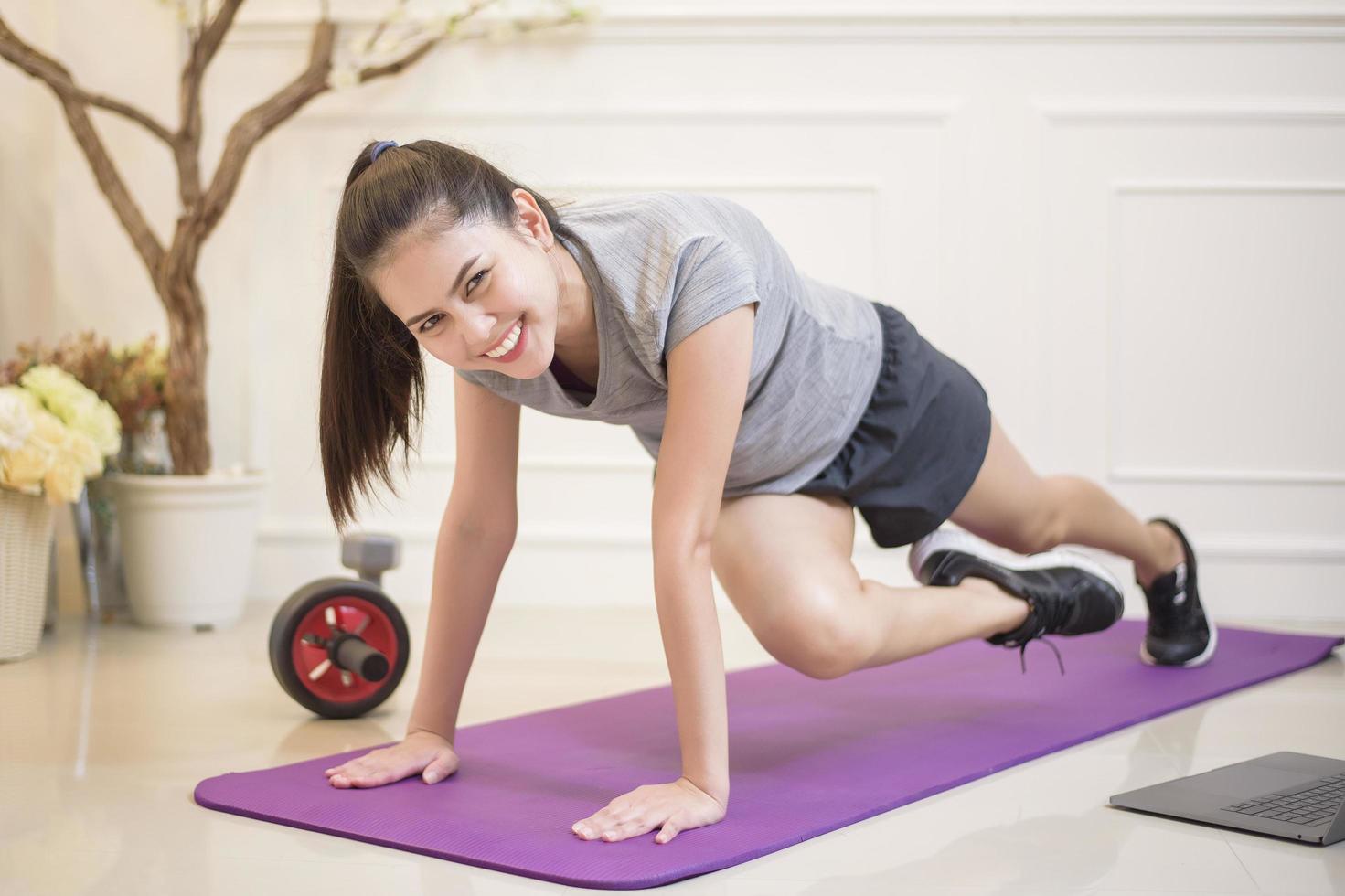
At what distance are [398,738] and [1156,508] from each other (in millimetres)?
1761

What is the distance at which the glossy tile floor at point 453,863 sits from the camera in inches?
44.5

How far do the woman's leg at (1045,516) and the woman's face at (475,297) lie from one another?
0.78 m

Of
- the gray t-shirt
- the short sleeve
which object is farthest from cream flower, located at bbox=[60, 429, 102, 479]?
the short sleeve

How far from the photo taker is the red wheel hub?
1.73 m

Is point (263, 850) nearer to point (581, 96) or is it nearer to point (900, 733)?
point (900, 733)

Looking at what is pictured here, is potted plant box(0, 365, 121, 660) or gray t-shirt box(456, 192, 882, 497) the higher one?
gray t-shirt box(456, 192, 882, 497)

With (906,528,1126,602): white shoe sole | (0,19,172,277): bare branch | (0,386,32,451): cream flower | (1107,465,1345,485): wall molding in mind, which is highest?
(0,19,172,277): bare branch

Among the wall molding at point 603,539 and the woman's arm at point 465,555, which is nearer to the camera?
the woman's arm at point 465,555

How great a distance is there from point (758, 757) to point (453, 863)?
47 centimetres

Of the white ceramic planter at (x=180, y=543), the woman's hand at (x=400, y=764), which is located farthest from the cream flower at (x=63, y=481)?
the woman's hand at (x=400, y=764)

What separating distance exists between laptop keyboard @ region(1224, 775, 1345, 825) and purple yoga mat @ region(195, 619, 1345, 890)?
0.27 meters

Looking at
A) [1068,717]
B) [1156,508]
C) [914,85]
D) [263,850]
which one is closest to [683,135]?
[914,85]

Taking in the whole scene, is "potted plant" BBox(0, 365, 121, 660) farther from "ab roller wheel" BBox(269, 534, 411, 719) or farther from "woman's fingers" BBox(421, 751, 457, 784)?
"woman's fingers" BBox(421, 751, 457, 784)

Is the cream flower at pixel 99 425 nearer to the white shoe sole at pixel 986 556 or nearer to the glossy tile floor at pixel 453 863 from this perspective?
the glossy tile floor at pixel 453 863
